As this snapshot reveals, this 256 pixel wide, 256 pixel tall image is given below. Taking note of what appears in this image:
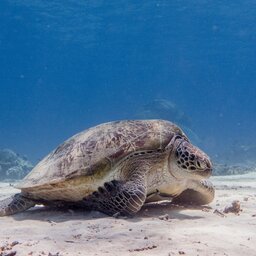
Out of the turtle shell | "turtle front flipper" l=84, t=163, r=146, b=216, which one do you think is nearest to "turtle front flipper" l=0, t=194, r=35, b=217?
the turtle shell

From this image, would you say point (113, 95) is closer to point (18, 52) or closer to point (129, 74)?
point (129, 74)

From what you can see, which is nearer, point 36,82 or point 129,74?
point 129,74

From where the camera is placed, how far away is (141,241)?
3467mm

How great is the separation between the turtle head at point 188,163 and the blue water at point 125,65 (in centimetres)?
A: 3323

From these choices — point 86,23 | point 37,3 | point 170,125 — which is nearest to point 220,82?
point 86,23

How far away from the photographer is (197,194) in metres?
5.88

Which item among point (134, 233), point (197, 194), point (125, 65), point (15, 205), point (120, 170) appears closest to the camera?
point (134, 233)

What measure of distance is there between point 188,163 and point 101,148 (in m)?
1.27

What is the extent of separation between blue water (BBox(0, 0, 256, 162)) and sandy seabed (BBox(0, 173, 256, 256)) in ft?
110

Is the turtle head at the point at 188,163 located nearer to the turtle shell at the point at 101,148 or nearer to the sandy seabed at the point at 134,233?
the turtle shell at the point at 101,148

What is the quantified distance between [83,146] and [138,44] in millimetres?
96288

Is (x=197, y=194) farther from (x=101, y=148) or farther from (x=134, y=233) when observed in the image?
(x=134, y=233)

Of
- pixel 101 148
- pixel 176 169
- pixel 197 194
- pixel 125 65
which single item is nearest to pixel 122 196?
pixel 101 148

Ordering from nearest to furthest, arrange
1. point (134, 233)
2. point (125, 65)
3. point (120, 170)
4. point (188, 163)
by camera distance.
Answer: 1. point (134, 233)
2. point (188, 163)
3. point (120, 170)
4. point (125, 65)
